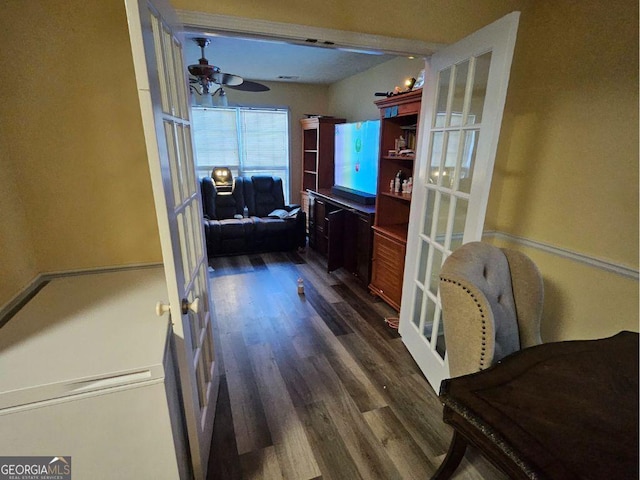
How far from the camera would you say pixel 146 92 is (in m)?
0.80

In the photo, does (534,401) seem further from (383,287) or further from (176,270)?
(383,287)

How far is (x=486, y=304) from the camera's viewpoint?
3.43ft

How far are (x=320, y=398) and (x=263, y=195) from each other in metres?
3.46

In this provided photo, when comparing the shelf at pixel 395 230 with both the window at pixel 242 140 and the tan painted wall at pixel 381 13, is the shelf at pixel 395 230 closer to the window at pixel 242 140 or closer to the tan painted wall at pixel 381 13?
the tan painted wall at pixel 381 13

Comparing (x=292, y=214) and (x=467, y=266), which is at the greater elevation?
(x=467, y=266)

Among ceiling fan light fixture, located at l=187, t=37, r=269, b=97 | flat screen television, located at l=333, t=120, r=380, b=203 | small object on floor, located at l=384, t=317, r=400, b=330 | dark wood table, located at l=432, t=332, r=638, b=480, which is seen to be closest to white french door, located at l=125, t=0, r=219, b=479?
dark wood table, located at l=432, t=332, r=638, b=480

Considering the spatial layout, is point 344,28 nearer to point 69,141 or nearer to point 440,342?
point 69,141

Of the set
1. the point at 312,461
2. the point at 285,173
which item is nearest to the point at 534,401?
the point at 312,461

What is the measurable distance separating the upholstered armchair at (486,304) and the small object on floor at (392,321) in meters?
1.22

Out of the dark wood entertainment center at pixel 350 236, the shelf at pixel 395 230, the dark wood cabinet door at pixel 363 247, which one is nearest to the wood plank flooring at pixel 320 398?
the dark wood cabinet door at pixel 363 247

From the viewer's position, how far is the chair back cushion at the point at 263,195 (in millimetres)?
4652

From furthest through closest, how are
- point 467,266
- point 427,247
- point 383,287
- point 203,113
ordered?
1. point 203,113
2. point 383,287
3. point 427,247
4. point 467,266

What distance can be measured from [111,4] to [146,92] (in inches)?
32.7

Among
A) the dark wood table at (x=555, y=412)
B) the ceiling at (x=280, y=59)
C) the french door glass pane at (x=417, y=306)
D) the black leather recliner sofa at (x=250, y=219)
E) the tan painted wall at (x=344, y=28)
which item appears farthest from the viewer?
the black leather recliner sofa at (x=250, y=219)
